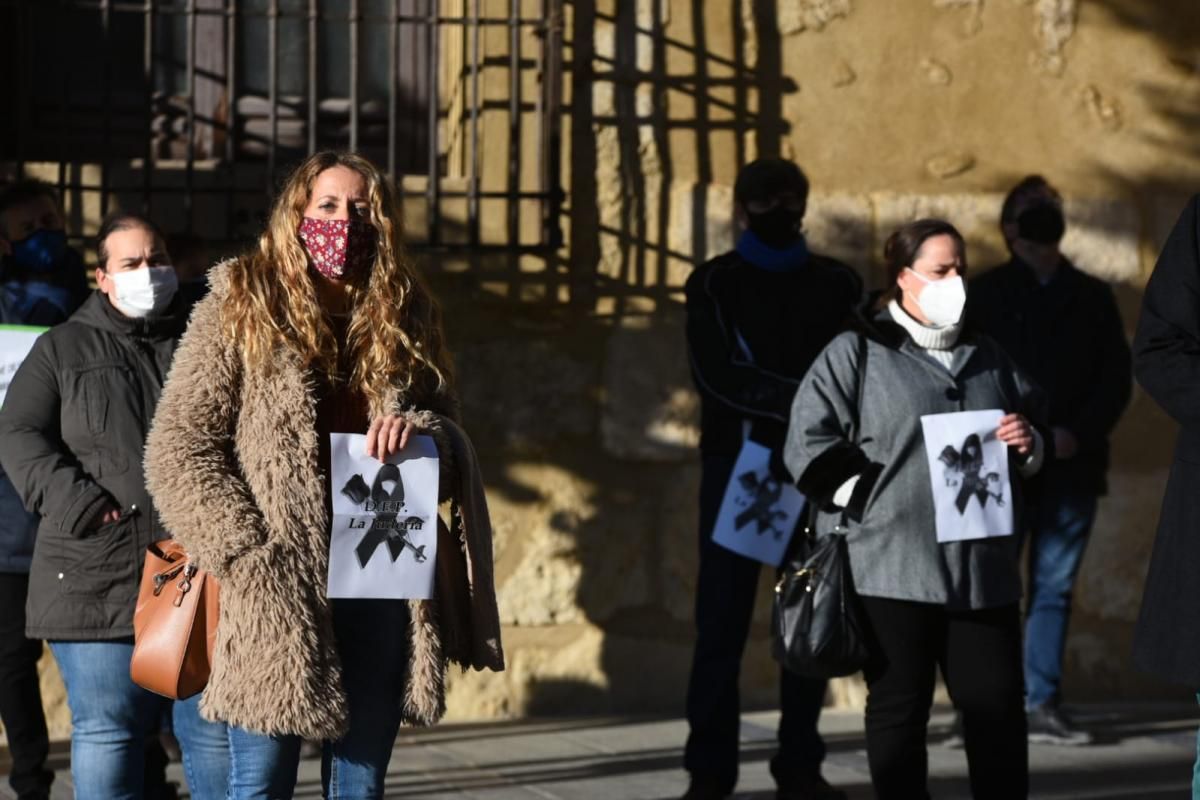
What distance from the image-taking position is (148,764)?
5.24 m

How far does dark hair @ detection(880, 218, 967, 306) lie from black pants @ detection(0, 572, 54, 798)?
2.43 meters

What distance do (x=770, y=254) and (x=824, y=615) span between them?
4.36ft

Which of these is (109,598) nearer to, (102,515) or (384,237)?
(102,515)

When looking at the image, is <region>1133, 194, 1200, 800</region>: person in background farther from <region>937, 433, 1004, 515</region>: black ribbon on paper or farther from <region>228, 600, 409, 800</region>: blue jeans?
<region>228, 600, 409, 800</region>: blue jeans

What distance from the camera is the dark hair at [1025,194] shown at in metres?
6.58

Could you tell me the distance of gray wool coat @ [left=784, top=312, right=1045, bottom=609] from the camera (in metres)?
4.65

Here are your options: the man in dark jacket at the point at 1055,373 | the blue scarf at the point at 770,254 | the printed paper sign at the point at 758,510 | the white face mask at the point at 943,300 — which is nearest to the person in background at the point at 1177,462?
the white face mask at the point at 943,300

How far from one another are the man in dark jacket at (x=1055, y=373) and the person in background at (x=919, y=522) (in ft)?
5.74

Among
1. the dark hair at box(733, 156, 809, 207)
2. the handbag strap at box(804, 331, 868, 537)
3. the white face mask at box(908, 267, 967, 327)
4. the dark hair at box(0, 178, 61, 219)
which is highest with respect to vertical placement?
the dark hair at box(733, 156, 809, 207)

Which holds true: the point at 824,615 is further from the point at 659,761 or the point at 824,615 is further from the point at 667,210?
the point at 667,210

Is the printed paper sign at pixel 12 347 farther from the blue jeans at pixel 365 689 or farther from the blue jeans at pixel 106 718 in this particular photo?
the blue jeans at pixel 365 689

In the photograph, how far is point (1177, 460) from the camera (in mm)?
3816

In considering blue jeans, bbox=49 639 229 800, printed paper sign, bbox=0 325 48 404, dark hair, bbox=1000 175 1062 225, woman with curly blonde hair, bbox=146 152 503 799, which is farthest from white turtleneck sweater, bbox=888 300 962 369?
printed paper sign, bbox=0 325 48 404

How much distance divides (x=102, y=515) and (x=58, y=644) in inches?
12.4
